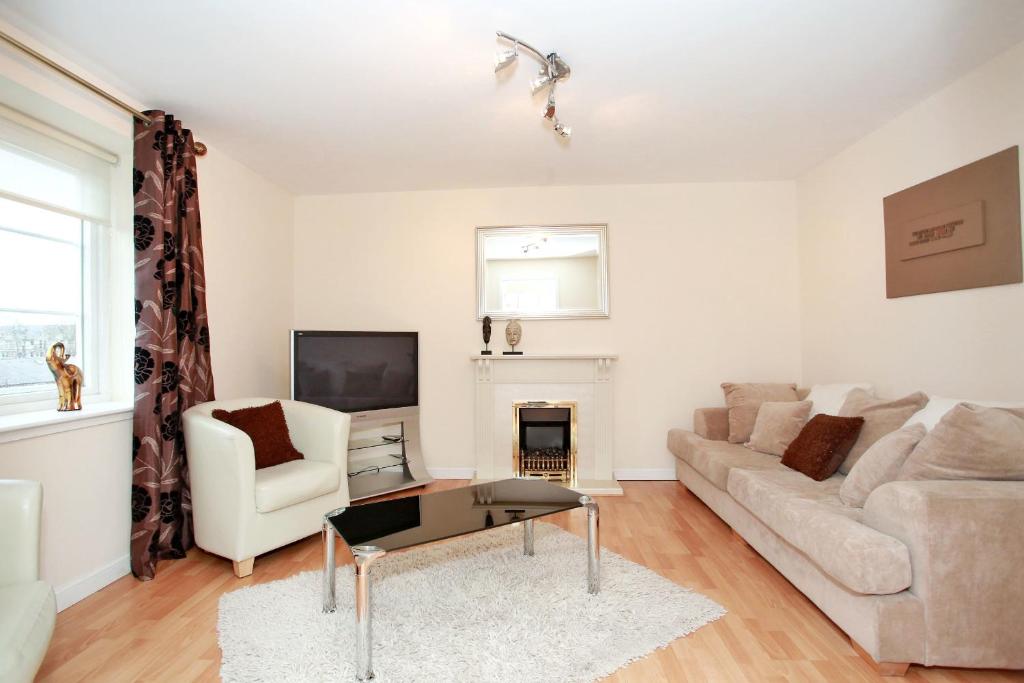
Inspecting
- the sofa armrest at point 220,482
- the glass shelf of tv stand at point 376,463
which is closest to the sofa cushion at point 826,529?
the sofa armrest at point 220,482

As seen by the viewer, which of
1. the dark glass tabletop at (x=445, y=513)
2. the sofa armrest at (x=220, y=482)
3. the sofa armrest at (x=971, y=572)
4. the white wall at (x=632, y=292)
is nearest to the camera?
the sofa armrest at (x=971, y=572)

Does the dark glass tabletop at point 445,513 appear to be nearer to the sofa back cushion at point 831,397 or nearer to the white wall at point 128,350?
the white wall at point 128,350

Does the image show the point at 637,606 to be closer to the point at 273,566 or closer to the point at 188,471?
the point at 273,566

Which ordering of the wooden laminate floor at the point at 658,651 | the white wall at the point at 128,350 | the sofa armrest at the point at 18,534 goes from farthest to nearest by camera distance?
the white wall at the point at 128,350 → the wooden laminate floor at the point at 658,651 → the sofa armrest at the point at 18,534

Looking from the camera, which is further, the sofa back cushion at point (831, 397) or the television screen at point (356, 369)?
the television screen at point (356, 369)

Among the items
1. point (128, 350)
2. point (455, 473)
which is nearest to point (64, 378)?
point (128, 350)

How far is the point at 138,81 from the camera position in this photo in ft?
8.84

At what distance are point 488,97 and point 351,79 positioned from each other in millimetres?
738

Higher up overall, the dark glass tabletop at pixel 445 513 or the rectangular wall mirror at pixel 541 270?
the rectangular wall mirror at pixel 541 270

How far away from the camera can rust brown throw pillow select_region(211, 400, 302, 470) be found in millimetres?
2975

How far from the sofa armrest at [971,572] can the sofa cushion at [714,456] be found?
130cm

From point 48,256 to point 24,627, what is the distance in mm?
2172

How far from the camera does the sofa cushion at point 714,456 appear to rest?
124 inches

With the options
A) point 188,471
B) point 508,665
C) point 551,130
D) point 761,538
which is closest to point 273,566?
point 188,471
